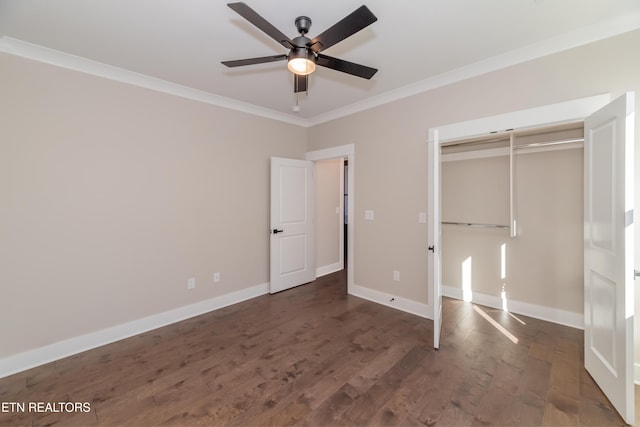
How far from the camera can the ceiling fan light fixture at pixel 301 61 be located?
6.13ft

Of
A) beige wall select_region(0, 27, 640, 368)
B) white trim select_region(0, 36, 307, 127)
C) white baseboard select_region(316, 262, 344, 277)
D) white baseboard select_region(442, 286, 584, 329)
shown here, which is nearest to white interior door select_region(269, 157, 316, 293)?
beige wall select_region(0, 27, 640, 368)

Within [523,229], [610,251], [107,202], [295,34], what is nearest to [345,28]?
[295,34]

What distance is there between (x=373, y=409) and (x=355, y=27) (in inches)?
95.7

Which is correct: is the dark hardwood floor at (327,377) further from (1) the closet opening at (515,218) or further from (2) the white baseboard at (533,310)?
(1) the closet opening at (515,218)

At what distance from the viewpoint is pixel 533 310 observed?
3.24m

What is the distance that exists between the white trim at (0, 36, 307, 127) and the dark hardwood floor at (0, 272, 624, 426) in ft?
8.83

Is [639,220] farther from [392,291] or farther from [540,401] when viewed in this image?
[392,291]

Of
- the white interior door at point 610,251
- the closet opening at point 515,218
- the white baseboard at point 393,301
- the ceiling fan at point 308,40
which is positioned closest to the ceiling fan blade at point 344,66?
the ceiling fan at point 308,40

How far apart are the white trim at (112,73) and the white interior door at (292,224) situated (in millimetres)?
935

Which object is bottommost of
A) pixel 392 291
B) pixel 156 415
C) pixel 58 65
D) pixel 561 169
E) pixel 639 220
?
pixel 156 415

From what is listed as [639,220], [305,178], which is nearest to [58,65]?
[305,178]

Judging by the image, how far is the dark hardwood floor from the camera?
181cm

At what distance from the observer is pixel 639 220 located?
213 centimetres

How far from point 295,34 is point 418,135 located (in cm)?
181
